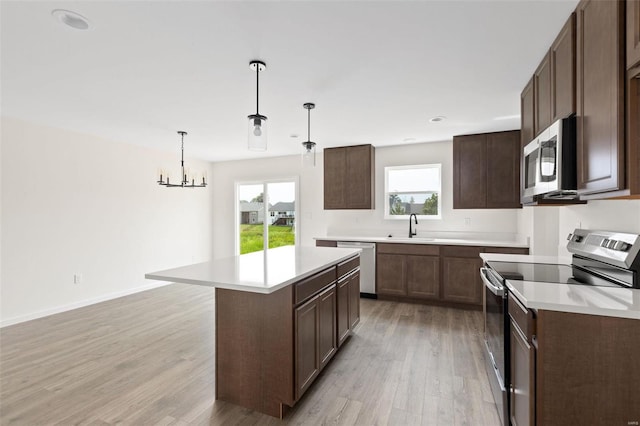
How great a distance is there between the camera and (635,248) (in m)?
1.54

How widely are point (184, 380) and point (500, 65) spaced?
135 inches

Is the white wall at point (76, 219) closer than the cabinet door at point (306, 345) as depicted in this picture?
No

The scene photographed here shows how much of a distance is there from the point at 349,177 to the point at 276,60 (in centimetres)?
294

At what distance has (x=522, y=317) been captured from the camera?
1.51 meters

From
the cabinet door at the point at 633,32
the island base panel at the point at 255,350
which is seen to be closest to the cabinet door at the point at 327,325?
the island base panel at the point at 255,350

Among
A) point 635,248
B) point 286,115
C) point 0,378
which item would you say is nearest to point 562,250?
point 635,248

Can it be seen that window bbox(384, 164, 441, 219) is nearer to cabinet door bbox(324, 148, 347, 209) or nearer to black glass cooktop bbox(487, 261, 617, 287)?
cabinet door bbox(324, 148, 347, 209)

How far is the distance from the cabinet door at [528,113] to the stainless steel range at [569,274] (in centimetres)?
87

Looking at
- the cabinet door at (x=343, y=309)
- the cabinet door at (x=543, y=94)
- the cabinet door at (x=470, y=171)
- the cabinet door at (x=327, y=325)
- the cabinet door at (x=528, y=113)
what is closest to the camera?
the cabinet door at (x=543, y=94)

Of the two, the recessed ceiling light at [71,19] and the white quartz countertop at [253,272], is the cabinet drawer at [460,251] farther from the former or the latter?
the recessed ceiling light at [71,19]

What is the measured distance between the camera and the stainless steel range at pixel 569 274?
1599 millimetres

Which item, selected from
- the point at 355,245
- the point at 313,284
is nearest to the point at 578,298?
the point at 313,284

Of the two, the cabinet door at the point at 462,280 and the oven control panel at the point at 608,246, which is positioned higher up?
the oven control panel at the point at 608,246

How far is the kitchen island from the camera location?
194 cm
